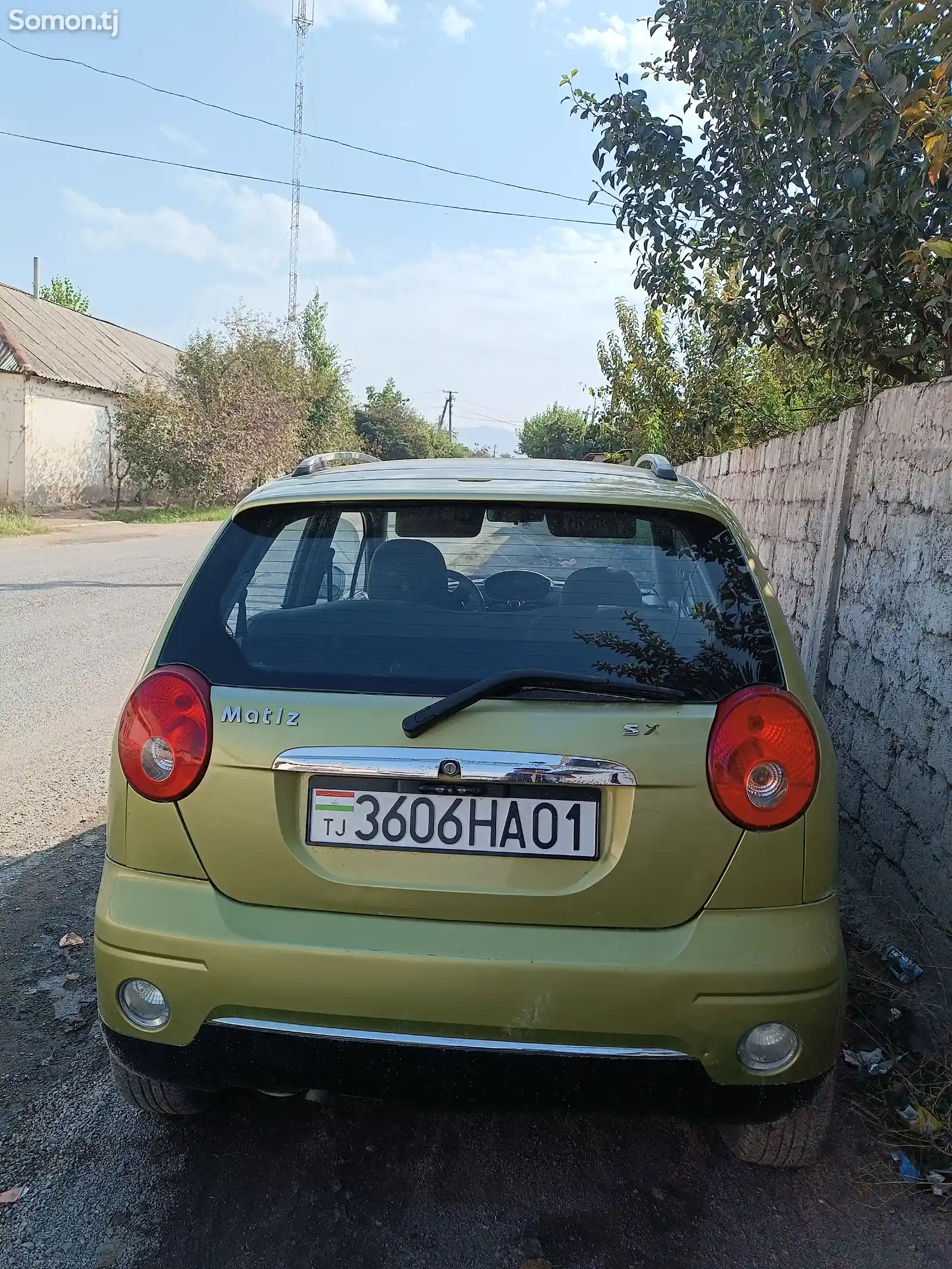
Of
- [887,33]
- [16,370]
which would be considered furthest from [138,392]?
[887,33]

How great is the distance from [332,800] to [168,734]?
15.0 inches

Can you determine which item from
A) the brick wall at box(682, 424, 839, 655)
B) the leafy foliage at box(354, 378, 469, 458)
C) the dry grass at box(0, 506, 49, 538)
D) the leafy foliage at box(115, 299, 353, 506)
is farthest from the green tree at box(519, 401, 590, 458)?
the brick wall at box(682, 424, 839, 655)

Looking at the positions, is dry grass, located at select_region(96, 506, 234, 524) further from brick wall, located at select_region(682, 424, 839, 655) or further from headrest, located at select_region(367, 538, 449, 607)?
headrest, located at select_region(367, 538, 449, 607)

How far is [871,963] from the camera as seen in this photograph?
356cm

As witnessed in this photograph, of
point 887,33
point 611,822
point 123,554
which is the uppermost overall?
point 887,33

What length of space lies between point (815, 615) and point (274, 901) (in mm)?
3940

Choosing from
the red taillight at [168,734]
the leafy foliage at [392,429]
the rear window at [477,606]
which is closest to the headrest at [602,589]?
the rear window at [477,606]

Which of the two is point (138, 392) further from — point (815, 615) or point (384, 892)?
point (384, 892)

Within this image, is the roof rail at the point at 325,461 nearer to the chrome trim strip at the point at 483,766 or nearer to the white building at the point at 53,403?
the chrome trim strip at the point at 483,766

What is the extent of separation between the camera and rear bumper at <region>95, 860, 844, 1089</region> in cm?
204

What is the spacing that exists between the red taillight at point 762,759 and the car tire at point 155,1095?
143 cm

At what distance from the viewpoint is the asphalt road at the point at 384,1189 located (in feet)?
7.31

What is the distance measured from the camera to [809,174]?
5008 mm

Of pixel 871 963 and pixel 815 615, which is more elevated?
pixel 815 615
